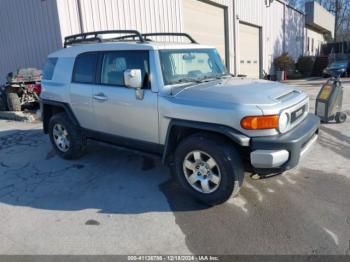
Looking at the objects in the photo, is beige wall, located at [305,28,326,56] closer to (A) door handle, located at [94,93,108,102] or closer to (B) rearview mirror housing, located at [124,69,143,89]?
(A) door handle, located at [94,93,108,102]

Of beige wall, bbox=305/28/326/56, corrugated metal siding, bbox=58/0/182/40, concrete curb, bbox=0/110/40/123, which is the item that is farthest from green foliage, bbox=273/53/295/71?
concrete curb, bbox=0/110/40/123

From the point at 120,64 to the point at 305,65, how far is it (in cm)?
2275

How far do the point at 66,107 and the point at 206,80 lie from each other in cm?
246

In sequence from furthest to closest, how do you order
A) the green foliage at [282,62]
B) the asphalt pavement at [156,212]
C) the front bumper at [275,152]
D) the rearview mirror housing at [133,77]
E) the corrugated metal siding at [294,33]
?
1. the corrugated metal siding at [294,33]
2. the green foliage at [282,62]
3. the rearview mirror housing at [133,77]
4. the front bumper at [275,152]
5. the asphalt pavement at [156,212]

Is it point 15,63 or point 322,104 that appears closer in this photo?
point 322,104

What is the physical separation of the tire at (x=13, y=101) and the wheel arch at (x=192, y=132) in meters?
7.55

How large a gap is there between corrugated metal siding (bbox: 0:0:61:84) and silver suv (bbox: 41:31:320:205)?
190 inches

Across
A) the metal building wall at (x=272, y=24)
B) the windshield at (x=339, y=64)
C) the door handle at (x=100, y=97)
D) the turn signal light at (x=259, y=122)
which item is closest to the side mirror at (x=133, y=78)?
the door handle at (x=100, y=97)

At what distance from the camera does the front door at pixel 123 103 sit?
13.1ft

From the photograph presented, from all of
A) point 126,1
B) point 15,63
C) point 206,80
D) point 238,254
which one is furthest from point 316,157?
point 15,63

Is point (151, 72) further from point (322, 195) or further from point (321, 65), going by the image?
point (321, 65)

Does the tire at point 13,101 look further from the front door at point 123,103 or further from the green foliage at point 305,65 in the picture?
the green foliage at point 305,65

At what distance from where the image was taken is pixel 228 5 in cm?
1545

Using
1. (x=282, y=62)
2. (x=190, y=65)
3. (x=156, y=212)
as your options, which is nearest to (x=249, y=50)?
(x=282, y=62)
